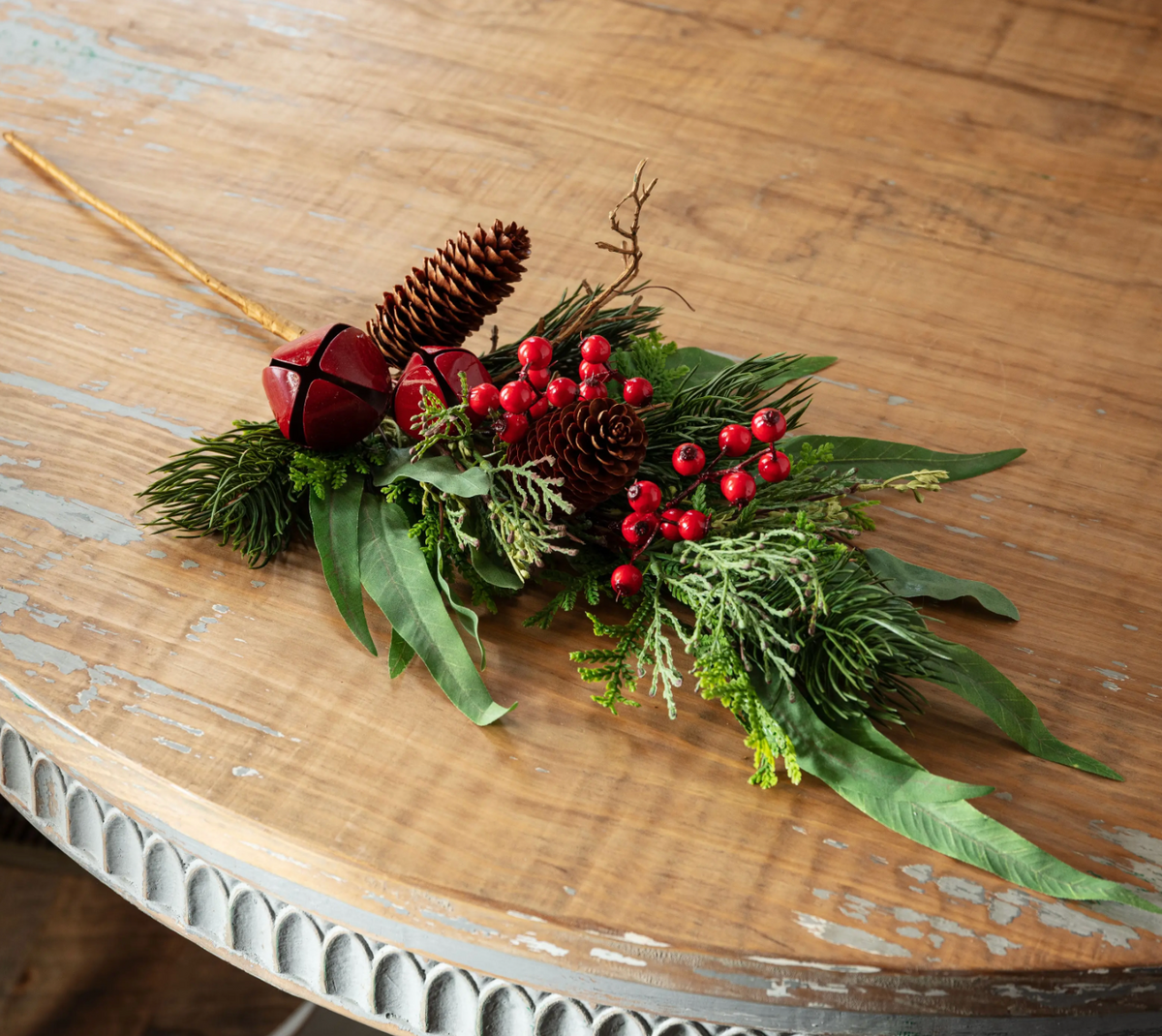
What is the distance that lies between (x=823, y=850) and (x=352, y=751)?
0.21m

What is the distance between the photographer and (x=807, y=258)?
79 centimetres

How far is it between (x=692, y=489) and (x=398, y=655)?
0.16 meters

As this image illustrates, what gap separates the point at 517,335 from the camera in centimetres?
70

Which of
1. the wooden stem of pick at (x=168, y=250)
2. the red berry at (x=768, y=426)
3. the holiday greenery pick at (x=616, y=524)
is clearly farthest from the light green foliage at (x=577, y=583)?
the wooden stem of pick at (x=168, y=250)

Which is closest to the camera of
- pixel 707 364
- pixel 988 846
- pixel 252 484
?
pixel 988 846

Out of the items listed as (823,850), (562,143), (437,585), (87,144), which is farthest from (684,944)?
(87,144)

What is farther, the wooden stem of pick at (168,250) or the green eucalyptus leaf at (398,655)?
the wooden stem of pick at (168,250)

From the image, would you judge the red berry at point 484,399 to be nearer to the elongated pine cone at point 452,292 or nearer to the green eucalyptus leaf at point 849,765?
the elongated pine cone at point 452,292

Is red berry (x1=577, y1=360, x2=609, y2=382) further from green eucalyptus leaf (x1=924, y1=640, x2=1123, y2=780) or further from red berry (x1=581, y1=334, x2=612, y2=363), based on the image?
green eucalyptus leaf (x1=924, y1=640, x2=1123, y2=780)

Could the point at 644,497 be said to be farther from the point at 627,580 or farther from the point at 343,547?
the point at 343,547

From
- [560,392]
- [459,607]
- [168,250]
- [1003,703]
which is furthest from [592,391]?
[168,250]

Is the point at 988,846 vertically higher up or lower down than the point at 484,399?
lower down

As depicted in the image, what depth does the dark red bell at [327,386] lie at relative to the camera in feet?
1.82

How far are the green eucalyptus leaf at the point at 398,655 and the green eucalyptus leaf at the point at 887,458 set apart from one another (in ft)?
0.78
